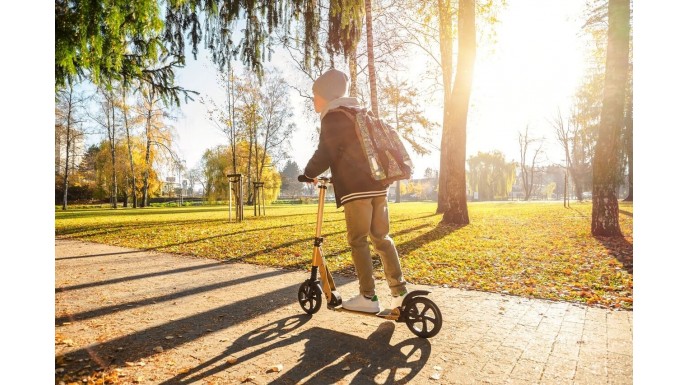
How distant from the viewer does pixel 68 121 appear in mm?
5027

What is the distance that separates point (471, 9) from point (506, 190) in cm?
5225

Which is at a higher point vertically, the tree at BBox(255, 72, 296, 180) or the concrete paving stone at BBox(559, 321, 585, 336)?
the tree at BBox(255, 72, 296, 180)

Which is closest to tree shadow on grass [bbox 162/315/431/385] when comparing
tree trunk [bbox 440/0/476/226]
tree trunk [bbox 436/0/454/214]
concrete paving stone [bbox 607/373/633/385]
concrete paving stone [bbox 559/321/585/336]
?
concrete paving stone [bbox 607/373/633/385]

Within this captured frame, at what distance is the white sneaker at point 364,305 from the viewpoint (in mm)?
2941

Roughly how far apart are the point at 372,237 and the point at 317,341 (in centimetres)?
88

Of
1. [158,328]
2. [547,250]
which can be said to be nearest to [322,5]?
[158,328]

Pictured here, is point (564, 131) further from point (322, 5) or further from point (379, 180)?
point (379, 180)

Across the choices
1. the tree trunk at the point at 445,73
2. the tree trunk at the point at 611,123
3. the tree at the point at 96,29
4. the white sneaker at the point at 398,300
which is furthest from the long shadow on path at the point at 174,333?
the tree trunk at the point at 445,73

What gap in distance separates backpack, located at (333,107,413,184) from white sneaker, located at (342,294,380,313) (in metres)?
0.96

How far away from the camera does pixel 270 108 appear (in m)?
13.4

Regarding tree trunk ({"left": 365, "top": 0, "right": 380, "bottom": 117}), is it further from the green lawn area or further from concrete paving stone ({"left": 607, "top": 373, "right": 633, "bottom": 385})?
concrete paving stone ({"left": 607, "top": 373, "right": 633, "bottom": 385})

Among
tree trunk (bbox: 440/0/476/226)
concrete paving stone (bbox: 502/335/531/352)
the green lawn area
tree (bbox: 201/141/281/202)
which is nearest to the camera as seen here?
concrete paving stone (bbox: 502/335/531/352)

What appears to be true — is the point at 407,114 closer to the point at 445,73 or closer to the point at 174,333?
the point at 445,73

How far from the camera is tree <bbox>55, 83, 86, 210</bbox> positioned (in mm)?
4587
